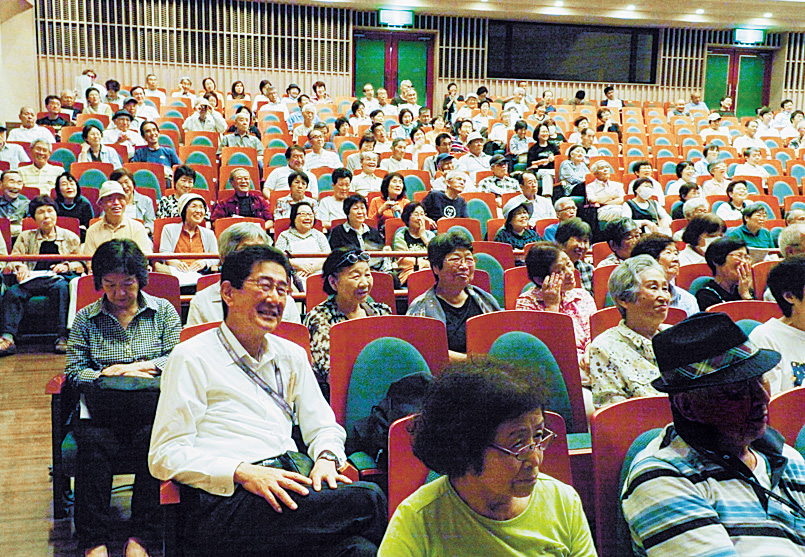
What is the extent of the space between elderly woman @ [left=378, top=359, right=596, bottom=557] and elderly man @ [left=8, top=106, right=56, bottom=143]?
7.64m

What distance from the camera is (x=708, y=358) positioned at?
143 cm

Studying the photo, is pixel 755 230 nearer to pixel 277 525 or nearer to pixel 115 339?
pixel 115 339

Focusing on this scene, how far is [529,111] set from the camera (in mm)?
11547

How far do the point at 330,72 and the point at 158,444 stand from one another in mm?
11749

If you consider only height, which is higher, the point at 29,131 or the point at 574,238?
the point at 29,131

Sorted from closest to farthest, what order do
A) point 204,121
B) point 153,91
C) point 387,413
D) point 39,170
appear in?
point 387,413, point 39,170, point 204,121, point 153,91

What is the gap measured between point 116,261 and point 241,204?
3.00m

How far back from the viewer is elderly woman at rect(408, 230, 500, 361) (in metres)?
3.19

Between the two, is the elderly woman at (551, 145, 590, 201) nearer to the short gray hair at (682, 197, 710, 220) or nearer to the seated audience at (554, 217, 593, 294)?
the short gray hair at (682, 197, 710, 220)

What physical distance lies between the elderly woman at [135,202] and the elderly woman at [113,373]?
2927 mm

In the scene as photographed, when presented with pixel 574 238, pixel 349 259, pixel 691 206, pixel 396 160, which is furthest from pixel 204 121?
pixel 349 259

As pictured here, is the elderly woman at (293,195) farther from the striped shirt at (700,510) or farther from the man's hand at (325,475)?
the striped shirt at (700,510)

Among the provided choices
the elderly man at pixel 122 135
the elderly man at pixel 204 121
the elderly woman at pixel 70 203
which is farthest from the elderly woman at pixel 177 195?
the elderly man at pixel 204 121

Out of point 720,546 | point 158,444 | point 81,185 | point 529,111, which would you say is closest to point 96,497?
point 158,444
